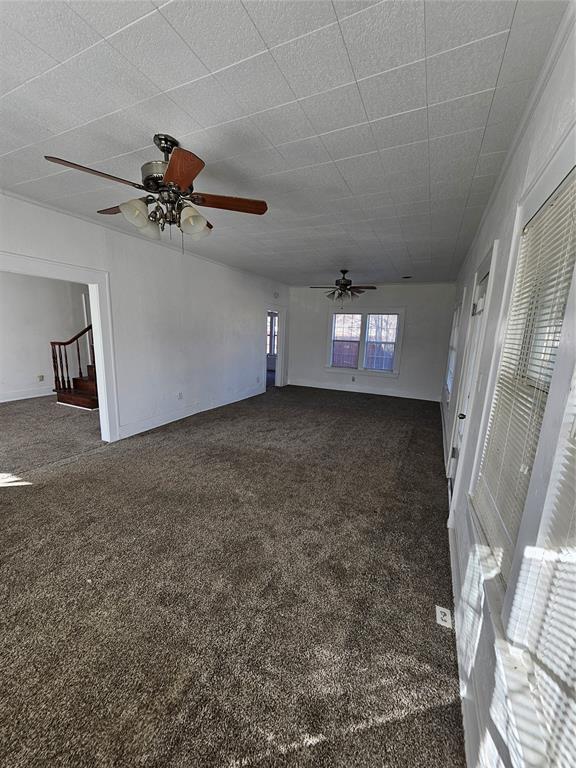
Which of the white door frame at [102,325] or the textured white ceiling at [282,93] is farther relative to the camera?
the white door frame at [102,325]

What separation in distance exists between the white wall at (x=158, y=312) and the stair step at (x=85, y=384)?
1.55 metres

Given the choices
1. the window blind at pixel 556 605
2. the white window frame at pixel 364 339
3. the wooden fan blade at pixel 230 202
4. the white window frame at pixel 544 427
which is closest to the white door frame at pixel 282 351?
the white window frame at pixel 364 339

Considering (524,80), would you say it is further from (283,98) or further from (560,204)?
(283,98)

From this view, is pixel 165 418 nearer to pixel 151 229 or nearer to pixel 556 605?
pixel 151 229

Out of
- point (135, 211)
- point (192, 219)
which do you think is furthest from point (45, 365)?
point (192, 219)

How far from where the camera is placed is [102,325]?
370cm

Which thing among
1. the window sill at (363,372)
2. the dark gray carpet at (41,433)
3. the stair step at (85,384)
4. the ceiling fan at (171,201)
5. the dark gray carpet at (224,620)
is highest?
the ceiling fan at (171,201)

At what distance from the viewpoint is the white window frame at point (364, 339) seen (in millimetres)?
7047

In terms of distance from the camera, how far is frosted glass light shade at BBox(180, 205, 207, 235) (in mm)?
1869

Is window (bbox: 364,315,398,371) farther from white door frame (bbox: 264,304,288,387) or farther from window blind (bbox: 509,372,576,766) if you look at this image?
window blind (bbox: 509,372,576,766)

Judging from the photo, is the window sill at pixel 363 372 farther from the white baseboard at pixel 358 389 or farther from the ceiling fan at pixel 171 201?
the ceiling fan at pixel 171 201

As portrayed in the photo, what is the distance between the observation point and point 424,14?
1.12 metres

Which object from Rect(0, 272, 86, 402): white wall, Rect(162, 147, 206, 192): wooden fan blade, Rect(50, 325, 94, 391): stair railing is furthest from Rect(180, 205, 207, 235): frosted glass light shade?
Rect(0, 272, 86, 402): white wall

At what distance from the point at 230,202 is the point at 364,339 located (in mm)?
5958
